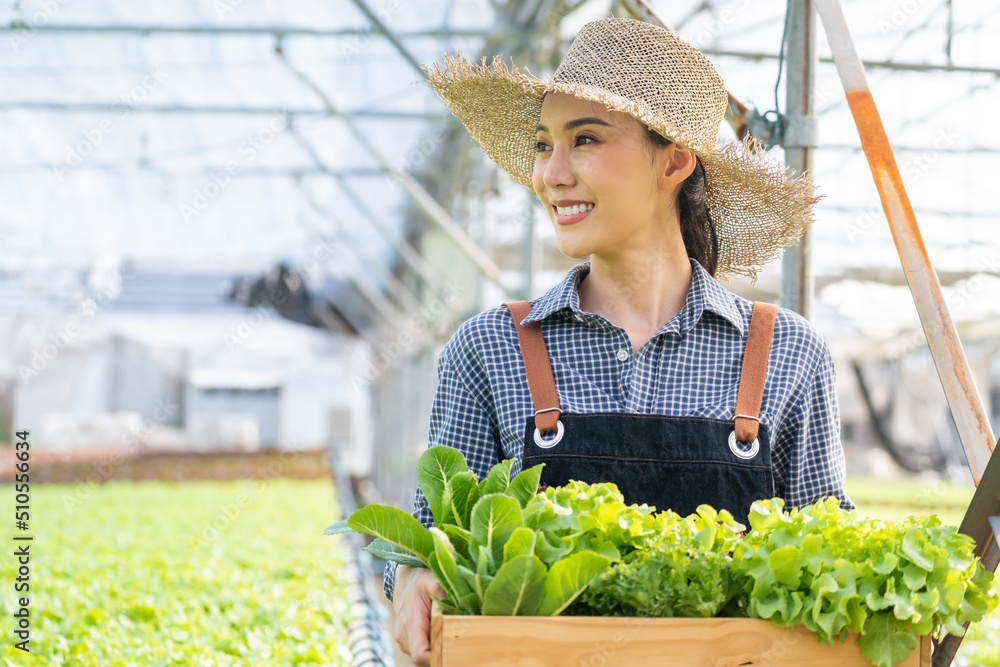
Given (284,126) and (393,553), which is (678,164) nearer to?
(393,553)

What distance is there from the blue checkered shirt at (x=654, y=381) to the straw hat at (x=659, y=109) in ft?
0.93

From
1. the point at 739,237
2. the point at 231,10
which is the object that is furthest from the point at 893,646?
the point at 231,10

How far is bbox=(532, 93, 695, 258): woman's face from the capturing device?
149 centimetres

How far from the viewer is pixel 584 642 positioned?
3.19 feet

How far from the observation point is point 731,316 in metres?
1.54

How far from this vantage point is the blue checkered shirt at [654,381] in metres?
1.48

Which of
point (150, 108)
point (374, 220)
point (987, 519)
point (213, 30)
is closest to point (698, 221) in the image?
point (987, 519)

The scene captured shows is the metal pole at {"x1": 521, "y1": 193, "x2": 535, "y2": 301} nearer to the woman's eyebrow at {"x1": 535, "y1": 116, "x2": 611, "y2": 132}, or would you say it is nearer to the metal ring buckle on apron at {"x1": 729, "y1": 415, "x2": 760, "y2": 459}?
the woman's eyebrow at {"x1": 535, "y1": 116, "x2": 611, "y2": 132}

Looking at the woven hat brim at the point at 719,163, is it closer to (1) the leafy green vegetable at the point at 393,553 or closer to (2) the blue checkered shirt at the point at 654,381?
(2) the blue checkered shirt at the point at 654,381

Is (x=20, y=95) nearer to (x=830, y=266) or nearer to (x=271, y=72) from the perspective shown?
(x=271, y=72)

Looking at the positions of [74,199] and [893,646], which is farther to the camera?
[74,199]

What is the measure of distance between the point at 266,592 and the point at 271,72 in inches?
204

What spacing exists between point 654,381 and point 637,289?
186 mm

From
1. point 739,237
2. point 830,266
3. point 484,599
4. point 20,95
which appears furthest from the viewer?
point 830,266
